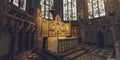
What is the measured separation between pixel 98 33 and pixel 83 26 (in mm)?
1904

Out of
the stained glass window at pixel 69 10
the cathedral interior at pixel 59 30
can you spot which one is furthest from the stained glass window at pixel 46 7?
the stained glass window at pixel 69 10

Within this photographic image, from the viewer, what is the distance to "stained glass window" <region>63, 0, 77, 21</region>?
13.4m

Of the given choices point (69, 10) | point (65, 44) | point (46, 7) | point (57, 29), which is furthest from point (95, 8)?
point (65, 44)

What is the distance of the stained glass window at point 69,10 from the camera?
13.4 metres

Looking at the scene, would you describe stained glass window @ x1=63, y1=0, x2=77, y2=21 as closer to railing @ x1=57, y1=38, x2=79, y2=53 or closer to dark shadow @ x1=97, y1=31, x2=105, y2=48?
dark shadow @ x1=97, y1=31, x2=105, y2=48

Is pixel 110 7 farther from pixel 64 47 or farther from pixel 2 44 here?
pixel 2 44

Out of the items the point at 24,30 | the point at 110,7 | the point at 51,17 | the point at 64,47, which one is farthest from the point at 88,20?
the point at 24,30

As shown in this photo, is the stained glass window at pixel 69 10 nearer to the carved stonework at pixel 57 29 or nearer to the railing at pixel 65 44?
the carved stonework at pixel 57 29

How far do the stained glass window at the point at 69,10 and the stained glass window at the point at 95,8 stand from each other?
6.25ft

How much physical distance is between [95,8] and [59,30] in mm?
5812

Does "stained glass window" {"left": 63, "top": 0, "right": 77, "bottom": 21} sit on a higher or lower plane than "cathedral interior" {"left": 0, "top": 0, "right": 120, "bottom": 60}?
higher

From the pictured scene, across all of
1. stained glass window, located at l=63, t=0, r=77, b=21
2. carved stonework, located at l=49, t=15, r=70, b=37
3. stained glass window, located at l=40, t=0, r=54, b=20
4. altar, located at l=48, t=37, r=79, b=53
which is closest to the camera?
altar, located at l=48, t=37, r=79, b=53

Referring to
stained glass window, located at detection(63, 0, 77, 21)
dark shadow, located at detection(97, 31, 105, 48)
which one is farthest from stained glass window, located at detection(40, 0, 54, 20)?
dark shadow, located at detection(97, 31, 105, 48)

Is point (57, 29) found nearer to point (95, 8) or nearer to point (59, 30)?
point (59, 30)
